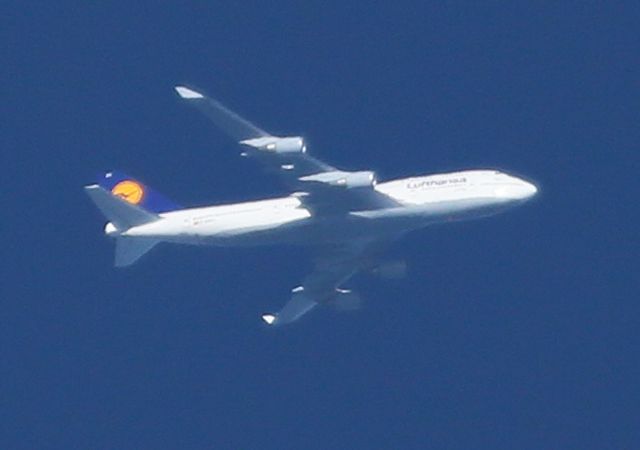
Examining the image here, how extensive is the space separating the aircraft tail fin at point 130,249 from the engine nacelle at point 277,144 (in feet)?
31.9

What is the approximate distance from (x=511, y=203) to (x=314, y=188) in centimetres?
1089

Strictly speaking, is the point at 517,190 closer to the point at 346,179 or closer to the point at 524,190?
the point at 524,190

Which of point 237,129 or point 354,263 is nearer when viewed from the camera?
point 237,129

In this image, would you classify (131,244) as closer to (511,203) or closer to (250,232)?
(250,232)

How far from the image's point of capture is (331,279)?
493 ft

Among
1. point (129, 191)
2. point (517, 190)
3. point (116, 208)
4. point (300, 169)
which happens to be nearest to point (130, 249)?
point (116, 208)

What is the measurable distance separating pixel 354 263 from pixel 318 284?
2.58 m

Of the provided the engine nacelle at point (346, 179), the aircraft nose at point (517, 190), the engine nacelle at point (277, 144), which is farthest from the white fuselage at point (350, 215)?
the engine nacelle at point (277, 144)

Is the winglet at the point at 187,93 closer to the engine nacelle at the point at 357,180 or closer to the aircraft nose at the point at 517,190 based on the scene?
the engine nacelle at the point at 357,180

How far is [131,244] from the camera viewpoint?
469 ft

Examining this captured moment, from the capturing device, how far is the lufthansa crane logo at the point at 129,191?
147750 millimetres

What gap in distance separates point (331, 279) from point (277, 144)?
Answer: 15510mm

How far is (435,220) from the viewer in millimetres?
141625

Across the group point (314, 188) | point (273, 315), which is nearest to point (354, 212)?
point (314, 188)
